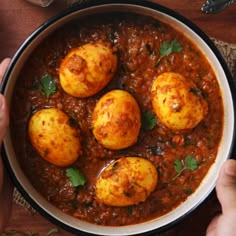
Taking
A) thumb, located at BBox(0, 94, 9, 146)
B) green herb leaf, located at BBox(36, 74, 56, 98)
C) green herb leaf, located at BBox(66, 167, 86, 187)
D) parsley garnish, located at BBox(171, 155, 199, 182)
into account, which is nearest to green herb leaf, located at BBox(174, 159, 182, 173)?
parsley garnish, located at BBox(171, 155, 199, 182)

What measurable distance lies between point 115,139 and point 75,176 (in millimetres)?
248

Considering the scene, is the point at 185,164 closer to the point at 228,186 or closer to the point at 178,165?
the point at 178,165

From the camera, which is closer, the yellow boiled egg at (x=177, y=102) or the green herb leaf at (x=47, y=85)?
the yellow boiled egg at (x=177, y=102)

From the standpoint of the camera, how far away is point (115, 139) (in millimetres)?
2129

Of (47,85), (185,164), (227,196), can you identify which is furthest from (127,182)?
(47,85)

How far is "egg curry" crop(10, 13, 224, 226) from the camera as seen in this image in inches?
84.6

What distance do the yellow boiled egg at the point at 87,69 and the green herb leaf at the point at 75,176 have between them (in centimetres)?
32

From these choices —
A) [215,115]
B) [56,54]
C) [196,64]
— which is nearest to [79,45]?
[56,54]

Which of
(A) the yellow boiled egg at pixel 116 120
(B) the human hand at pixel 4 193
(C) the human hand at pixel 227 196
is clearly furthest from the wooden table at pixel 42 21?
(A) the yellow boiled egg at pixel 116 120

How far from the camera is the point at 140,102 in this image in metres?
2.22

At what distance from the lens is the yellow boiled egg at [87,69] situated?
209 cm

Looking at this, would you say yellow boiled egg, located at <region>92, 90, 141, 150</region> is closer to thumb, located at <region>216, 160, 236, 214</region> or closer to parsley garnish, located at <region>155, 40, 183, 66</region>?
parsley garnish, located at <region>155, 40, 183, 66</region>

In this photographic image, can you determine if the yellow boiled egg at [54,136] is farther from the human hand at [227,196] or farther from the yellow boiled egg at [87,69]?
the human hand at [227,196]

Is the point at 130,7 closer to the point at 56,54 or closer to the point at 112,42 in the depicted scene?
the point at 112,42
